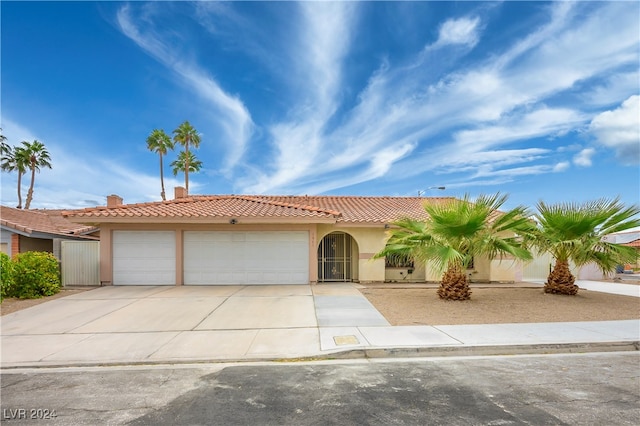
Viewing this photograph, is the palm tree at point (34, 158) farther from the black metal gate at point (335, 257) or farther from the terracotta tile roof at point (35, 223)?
the black metal gate at point (335, 257)

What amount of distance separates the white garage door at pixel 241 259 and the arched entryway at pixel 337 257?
1.52 meters

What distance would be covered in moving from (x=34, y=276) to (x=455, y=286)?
14222 millimetres

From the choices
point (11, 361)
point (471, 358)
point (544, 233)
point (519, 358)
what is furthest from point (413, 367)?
point (544, 233)

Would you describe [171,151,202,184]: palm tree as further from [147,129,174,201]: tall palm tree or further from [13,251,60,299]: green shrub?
[13,251,60,299]: green shrub

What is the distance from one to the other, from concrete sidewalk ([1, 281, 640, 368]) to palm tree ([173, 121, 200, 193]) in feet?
100

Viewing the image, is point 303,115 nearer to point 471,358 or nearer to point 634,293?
point 471,358

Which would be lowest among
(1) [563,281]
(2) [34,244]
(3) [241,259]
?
(1) [563,281]

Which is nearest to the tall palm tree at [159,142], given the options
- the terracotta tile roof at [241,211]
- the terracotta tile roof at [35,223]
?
the terracotta tile roof at [35,223]

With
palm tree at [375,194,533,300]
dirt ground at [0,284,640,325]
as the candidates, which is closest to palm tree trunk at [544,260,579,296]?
dirt ground at [0,284,640,325]

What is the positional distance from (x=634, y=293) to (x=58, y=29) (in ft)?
76.5

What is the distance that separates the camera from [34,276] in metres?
11.3

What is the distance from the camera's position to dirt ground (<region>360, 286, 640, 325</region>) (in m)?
8.16

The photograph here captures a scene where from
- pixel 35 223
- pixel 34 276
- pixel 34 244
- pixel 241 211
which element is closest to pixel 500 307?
pixel 241 211

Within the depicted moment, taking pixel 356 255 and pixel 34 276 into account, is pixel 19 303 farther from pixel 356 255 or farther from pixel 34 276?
pixel 356 255
